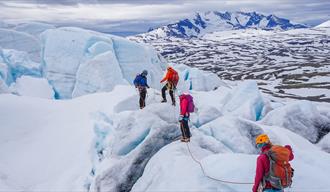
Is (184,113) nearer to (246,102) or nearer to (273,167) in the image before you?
(273,167)

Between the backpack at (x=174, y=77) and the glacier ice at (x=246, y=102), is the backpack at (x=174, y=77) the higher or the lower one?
the higher one

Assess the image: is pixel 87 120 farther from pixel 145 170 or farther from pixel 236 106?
pixel 236 106

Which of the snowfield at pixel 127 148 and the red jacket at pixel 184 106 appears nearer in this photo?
the snowfield at pixel 127 148

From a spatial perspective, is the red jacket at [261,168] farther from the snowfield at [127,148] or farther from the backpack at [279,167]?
the snowfield at [127,148]

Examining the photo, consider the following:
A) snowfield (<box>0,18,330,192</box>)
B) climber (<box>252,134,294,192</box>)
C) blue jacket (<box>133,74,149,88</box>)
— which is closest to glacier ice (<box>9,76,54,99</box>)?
snowfield (<box>0,18,330,192</box>)

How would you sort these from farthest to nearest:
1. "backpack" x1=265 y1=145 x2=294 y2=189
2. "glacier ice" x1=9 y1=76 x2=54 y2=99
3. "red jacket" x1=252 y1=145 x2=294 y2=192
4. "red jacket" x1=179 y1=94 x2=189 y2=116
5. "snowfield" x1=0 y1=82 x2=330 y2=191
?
"glacier ice" x1=9 y1=76 x2=54 y2=99 → "red jacket" x1=179 y1=94 x2=189 y2=116 → "snowfield" x1=0 y1=82 x2=330 y2=191 → "red jacket" x1=252 y1=145 x2=294 y2=192 → "backpack" x1=265 y1=145 x2=294 y2=189

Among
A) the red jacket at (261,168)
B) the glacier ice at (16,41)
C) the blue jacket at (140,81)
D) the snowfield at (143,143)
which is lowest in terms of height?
the glacier ice at (16,41)

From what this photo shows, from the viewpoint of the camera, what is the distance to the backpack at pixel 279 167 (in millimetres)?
7051

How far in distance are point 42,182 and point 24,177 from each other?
0.84 metres

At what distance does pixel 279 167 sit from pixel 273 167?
0.11 meters

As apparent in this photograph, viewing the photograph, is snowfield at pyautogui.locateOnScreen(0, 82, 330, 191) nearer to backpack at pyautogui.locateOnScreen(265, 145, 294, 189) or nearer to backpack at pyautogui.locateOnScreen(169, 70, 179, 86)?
backpack at pyautogui.locateOnScreen(169, 70, 179, 86)

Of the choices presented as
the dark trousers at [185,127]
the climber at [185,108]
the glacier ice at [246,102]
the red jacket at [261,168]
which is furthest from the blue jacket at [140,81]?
the glacier ice at [246,102]

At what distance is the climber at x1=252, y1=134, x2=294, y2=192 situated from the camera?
7066 millimetres

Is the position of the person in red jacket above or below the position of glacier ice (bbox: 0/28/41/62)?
above
